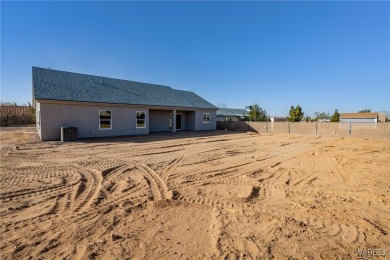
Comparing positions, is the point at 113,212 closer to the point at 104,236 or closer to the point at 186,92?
the point at 104,236

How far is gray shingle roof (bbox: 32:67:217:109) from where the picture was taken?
16.1 metres

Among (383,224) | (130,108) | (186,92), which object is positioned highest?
(186,92)

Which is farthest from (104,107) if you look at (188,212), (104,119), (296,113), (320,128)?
(296,113)

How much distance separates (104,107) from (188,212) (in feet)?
50.7

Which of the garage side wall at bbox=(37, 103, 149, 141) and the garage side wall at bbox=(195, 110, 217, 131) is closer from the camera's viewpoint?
the garage side wall at bbox=(37, 103, 149, 141)

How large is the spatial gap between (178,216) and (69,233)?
6.03ft

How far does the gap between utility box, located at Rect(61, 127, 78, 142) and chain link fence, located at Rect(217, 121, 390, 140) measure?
1960 cm

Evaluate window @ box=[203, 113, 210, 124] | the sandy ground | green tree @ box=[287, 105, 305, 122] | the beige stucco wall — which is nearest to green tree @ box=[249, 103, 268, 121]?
green tree @ box=[287, 105, 305, 122]

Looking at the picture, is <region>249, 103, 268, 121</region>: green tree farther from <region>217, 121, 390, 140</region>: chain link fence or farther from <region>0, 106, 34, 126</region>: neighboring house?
<region>0, 106, 34, 126</region>: neighboring house

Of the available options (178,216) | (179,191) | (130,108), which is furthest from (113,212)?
(130,108)

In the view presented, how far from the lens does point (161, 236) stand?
361 centimetres

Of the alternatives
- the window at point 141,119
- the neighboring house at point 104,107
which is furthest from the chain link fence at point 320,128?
the window at point 141,119

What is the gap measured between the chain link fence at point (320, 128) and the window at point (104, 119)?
662 inches

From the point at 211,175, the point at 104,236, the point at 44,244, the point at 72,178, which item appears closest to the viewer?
the point at 44,244
